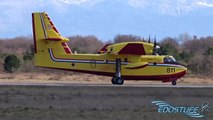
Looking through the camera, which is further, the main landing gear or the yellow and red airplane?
the main landing gear

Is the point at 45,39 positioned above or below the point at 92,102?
above

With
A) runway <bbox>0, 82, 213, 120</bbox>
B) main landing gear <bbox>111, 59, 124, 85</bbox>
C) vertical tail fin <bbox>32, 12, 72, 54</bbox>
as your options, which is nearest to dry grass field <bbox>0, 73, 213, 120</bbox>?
runway <bbox>0, 82, 213, 120</bbox>

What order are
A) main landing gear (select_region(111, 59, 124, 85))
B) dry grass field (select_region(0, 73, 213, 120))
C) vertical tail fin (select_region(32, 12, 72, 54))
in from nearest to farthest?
1. dry grass field (select_region(0, 73, 213, 120))
2. vertical tail fin (select_region(32, 12, 72, 54))
3. main landing gear (select_region(111, 59, 124, 85))

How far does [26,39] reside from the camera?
A: 359 ft

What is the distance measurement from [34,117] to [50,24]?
2003 centimetres

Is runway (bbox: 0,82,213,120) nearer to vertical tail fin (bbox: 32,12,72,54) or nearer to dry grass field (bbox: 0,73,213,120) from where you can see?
dry grass field (bbox: 0,73,213,120)

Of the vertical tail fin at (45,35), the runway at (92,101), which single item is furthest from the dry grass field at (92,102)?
the vertical tail fin at (45,35)

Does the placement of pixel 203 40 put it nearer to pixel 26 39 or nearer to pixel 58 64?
pixel 26 39

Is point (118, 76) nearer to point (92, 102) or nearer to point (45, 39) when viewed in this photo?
point (45, 39)

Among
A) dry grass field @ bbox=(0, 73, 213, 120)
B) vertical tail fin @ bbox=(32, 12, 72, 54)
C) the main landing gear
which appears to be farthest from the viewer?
the main landing gear

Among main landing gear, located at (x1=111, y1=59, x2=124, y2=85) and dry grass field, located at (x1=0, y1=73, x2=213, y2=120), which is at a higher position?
main landing gear, located at (x1=111, y1=59, x2=124, y2=85)

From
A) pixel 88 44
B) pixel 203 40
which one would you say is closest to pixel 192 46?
pixel 203 40

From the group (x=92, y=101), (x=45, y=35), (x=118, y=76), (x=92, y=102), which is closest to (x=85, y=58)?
(x=118, y=76)

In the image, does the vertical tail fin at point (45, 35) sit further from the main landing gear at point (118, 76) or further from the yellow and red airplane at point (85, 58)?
the main landing gear at point (118, 76)
